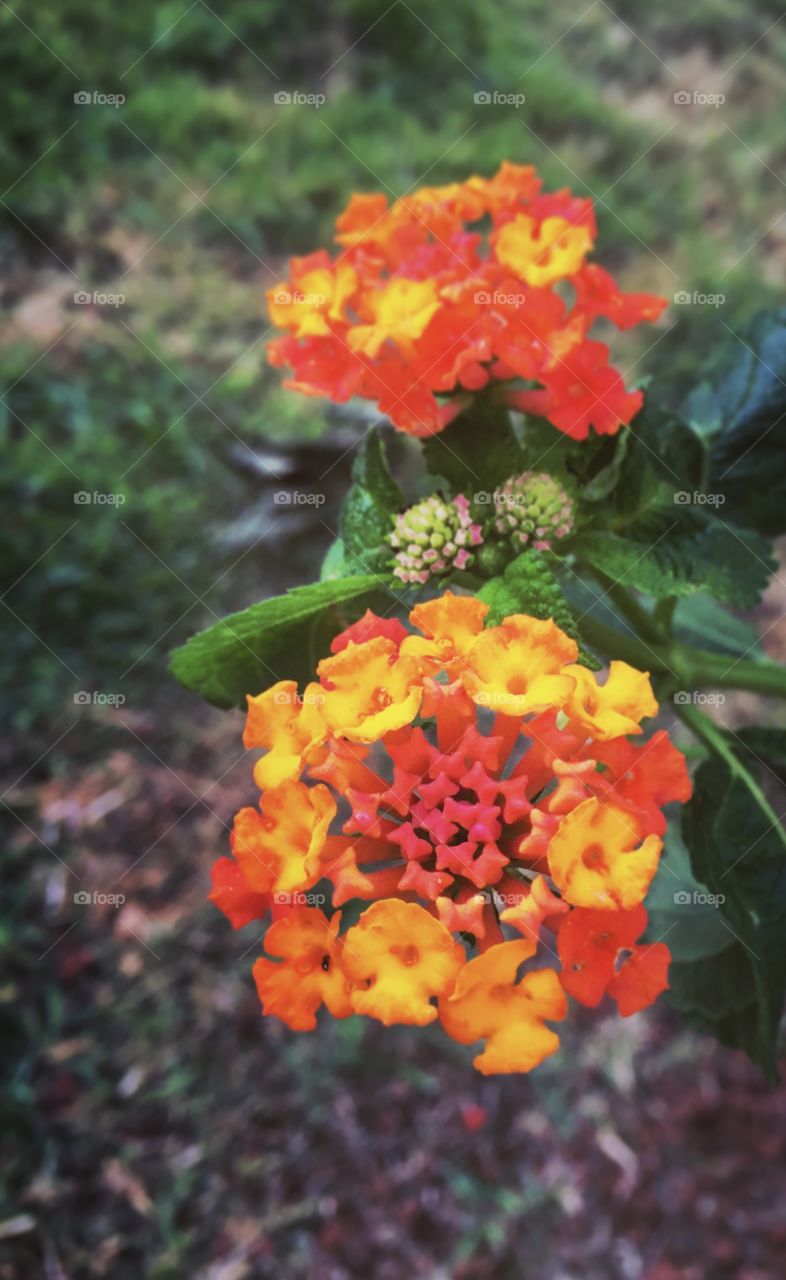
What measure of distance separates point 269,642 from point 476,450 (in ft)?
1.03

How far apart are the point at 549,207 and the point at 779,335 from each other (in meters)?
0.41

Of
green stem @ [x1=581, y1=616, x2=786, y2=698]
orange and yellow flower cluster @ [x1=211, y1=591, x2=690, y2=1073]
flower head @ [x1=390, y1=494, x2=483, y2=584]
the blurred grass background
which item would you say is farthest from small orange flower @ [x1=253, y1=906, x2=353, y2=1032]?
the blurred grass background

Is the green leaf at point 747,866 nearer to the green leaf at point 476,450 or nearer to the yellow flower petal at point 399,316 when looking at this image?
the green leaf at point 476,450

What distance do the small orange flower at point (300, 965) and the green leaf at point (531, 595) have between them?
1.05ft

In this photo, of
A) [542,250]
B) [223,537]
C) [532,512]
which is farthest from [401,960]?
[223,537]

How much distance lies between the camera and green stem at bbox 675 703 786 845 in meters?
1.27

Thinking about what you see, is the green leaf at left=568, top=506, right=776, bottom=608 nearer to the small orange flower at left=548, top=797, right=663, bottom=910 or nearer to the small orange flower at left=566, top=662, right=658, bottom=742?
Answer: the small orange flower at left=566, top=662, right=658, bottom=742

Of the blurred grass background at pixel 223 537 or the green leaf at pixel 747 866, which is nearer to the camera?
the green leaf at pixel 747 866

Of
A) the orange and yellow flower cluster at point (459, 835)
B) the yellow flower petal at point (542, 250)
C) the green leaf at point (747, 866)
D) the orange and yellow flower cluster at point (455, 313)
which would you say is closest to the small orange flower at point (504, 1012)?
the orange and yellow flower cluster at point (459, 835)

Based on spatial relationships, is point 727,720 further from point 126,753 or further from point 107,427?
point 107,427

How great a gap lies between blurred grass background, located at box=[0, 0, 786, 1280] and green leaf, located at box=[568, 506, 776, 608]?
1.26m

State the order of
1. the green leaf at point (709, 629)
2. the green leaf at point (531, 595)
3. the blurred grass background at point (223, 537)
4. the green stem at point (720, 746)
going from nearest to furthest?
the green leaf at point (531, 595), the green stem at point (720, 746), the green leaf at point (709, 629), the blurred grass background at point (223, 537)

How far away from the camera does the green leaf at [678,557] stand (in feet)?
3.82

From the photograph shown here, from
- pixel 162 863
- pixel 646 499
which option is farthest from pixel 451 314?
pixel 162 863
